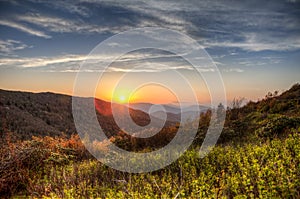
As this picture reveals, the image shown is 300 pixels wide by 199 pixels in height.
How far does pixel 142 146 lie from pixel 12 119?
21423 mm

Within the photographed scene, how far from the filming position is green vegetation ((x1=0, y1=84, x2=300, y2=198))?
557 centimetres

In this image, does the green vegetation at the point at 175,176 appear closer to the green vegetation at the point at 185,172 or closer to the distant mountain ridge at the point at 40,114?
the green vegetation at the point at 185,172

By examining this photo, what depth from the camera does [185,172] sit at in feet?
24.2

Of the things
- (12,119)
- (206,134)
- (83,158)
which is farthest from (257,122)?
(12,119)

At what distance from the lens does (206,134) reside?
1167 cm

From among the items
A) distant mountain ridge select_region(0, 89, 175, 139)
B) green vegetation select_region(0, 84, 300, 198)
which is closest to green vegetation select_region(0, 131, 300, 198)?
green vegetation select_region(0, 84, 300, 198)

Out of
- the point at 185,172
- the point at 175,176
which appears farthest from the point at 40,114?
the point at 185,172

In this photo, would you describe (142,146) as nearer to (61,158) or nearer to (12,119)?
(61,158)

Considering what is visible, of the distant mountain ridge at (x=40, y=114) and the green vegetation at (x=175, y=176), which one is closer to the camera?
the green vegetation at (x=175, y=176)

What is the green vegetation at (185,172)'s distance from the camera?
5.57m

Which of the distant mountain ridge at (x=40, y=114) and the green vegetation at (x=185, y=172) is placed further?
the distant mountain ridge at (x=40, y=114)

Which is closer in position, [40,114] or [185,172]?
[185,172]

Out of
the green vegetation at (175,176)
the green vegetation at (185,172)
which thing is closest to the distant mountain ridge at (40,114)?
the green vegetation at (185,172)

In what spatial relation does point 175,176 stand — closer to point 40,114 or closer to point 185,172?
point 185,172
